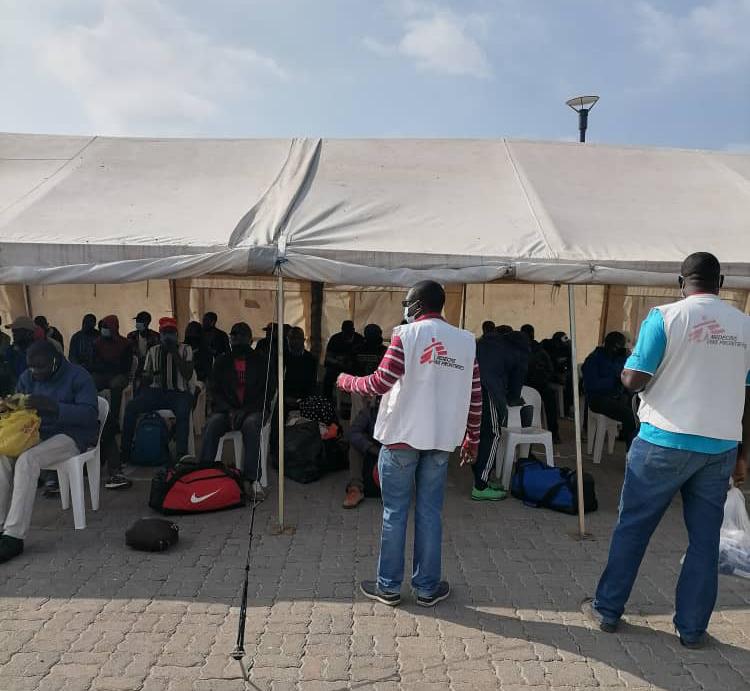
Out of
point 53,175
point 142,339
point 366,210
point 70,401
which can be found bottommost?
point 70,401

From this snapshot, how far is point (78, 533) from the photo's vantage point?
4523 mm

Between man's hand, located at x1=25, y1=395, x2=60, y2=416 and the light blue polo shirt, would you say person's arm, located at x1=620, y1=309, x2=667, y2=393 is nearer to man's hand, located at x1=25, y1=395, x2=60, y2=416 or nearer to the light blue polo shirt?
the light blue polo shirt

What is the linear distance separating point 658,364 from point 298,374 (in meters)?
4.48

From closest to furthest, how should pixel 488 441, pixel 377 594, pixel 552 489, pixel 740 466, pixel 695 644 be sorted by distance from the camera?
pixel 695 644, pixel 740 466, pixel 377 594, pixel 552 489, pixel 488 441

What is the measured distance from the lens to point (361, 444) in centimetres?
533

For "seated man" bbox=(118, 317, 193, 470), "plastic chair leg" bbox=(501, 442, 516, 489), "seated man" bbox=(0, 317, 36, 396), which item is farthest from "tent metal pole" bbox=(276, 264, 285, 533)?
"seated man" bbox=(0, 317, 36, 396)

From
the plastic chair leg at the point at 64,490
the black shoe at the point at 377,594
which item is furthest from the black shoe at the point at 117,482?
the black shoe at the point at 377,594

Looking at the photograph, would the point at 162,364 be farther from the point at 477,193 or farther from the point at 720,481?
the point at 720,481

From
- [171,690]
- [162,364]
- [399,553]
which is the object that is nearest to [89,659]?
[171,690]

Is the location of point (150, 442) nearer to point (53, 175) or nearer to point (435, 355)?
point (53, 175)

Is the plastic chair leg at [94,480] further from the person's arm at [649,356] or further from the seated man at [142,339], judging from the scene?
the person's arm at [649,356]

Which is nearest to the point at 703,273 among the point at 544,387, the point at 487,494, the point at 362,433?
the point at 487,494

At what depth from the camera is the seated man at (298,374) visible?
6.79 meters

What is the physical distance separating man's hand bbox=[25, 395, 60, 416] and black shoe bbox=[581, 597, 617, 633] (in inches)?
144
